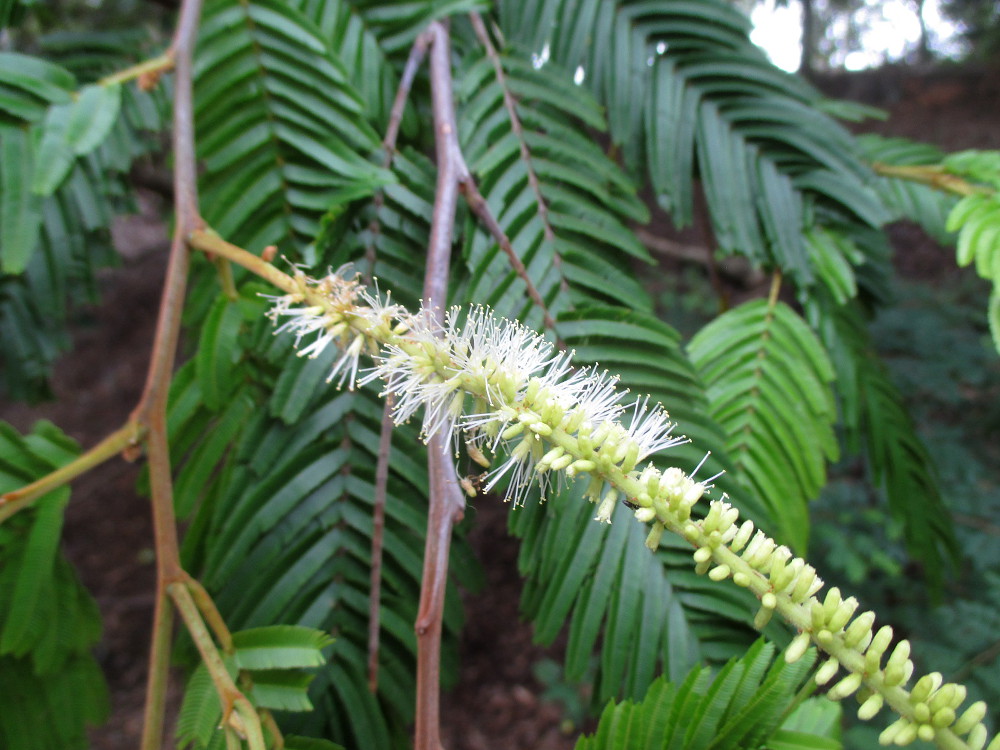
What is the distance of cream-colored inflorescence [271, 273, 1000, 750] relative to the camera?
52 cm

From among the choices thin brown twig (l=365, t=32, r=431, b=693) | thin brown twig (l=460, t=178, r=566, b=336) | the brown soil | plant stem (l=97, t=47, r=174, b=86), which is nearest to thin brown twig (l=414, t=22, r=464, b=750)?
thin brown twig (l=460, t=178, r=566, b=336)

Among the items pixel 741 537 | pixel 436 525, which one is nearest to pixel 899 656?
pixel 741 537

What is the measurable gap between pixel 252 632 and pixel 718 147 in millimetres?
1210

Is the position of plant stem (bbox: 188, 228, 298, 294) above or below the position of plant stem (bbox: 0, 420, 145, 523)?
above

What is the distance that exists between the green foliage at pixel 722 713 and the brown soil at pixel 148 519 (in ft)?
6.31

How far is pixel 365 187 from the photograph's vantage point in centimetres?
105

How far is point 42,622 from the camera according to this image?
36.2 inches

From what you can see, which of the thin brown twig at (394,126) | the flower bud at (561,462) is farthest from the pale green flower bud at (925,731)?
the thin brown twig at (394,126)

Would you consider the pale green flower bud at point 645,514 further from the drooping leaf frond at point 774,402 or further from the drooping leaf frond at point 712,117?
the drooping leaf frond at point 712,117

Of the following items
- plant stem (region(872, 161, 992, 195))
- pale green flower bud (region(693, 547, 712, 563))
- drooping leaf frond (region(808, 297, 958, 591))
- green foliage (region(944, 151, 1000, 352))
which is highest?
plant stem (region(872, 161, 992, 195))

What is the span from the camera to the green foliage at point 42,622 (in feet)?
2.88

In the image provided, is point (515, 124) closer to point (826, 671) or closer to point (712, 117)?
point (712, 117)

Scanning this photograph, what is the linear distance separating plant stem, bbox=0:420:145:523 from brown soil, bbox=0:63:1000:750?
4.30 ft

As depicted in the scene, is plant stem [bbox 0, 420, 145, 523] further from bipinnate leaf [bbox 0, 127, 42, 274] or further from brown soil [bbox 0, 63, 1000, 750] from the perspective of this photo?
brown soil [bbox 0, 63, 1000, 750]
